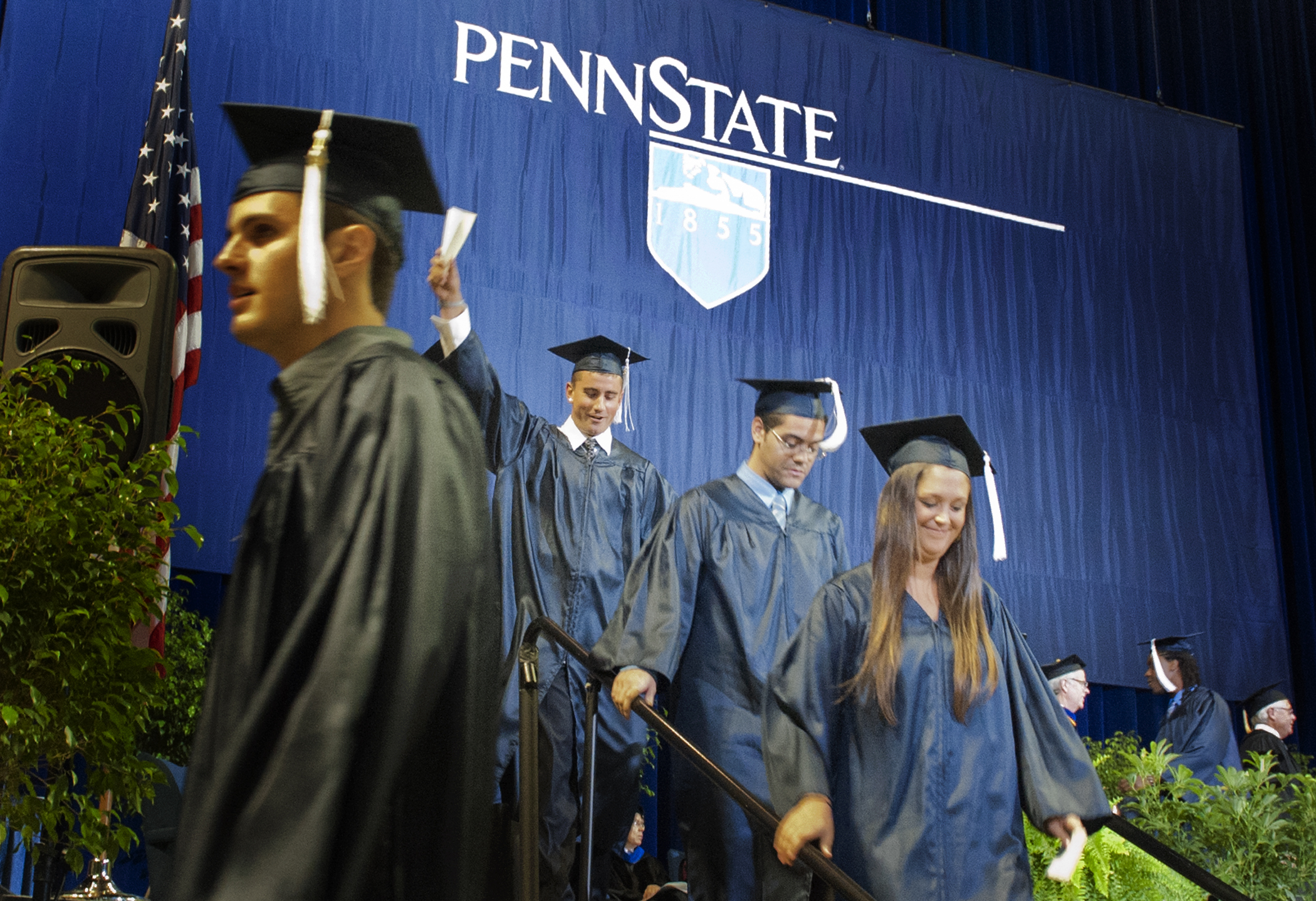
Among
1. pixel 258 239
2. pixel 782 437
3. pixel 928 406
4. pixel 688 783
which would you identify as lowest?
pixel 688 783

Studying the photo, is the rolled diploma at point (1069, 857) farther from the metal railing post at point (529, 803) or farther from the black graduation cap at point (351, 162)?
the black graduation cap at point (351, 162)

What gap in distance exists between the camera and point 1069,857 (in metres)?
2.94

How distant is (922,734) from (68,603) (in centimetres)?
193

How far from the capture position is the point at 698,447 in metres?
6.10

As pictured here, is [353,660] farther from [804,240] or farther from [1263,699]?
[1263,699]

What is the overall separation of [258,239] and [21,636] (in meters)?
1.63

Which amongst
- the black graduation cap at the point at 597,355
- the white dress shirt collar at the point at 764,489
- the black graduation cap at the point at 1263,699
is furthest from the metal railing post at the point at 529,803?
the black graduation cap at the point at 1263,699

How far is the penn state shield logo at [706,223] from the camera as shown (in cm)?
636

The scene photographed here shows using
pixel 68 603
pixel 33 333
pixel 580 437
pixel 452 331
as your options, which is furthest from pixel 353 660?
pixel 580 437

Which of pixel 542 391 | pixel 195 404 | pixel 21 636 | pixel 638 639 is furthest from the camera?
pixel 542 391

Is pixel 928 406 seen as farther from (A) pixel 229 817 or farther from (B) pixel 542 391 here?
(A) pixel 229 817

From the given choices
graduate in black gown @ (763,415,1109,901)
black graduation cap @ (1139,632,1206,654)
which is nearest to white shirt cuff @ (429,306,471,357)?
graduate in black gown @ (763,415,1109,901)

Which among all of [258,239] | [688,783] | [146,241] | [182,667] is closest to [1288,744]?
[688,783]

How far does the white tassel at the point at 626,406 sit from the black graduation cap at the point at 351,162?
4413mm
